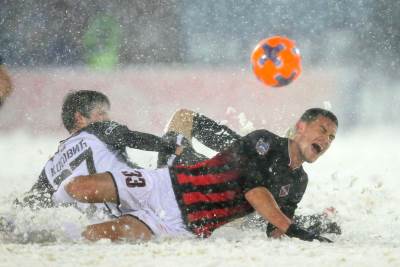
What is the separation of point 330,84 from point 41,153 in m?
4.34

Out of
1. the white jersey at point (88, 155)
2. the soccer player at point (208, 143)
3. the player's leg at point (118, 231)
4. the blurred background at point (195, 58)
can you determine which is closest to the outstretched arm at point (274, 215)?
the player's leg at point (118, 231)

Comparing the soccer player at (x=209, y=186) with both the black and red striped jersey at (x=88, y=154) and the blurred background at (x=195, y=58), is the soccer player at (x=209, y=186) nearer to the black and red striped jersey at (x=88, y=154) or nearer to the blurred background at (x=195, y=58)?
the black and red striped jersey at (x=88, y=154)

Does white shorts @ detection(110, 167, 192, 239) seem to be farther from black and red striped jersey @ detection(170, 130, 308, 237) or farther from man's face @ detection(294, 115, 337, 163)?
man's face @ detection(294, 115, 337, 163)

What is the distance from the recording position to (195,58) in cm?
1080

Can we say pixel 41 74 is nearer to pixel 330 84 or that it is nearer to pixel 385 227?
pixel 330 84

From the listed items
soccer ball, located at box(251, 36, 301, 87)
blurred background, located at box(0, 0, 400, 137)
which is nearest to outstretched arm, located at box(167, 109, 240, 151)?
soccer ball, located at box(251, 36, 301, 87)

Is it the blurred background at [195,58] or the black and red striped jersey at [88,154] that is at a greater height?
the blurred background at [195,58]

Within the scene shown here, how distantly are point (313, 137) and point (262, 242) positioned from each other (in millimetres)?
681

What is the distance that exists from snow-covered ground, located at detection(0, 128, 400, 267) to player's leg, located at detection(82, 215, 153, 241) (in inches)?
3.8

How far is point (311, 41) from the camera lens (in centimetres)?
1098

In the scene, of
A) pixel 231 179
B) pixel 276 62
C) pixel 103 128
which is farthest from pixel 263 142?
pixel 276 62

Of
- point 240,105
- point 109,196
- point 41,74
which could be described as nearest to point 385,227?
point 109,196

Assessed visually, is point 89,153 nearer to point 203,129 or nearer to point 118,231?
point 118,231

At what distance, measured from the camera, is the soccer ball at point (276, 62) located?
5.18 metres
